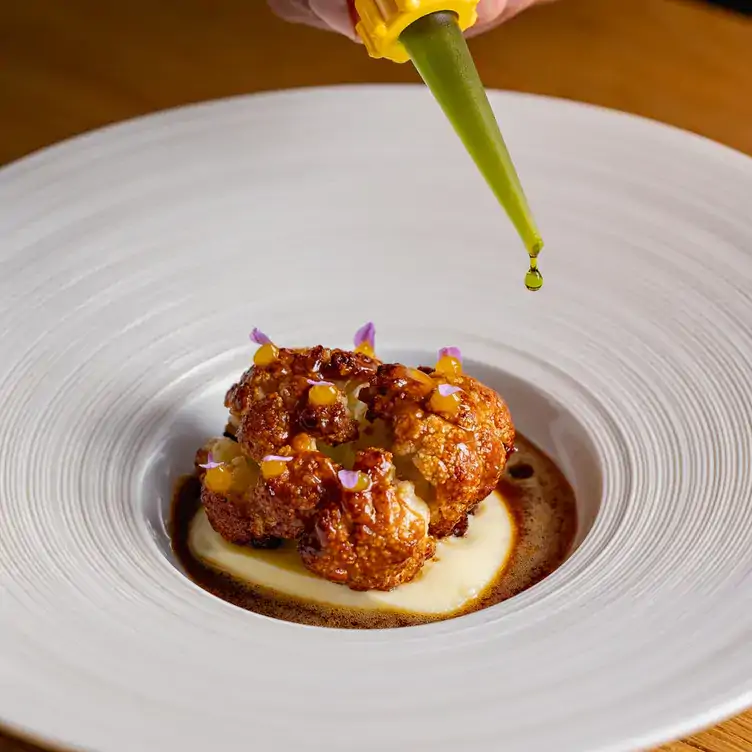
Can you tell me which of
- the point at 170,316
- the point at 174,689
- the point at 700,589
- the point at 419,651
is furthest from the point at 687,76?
the point at 174,689

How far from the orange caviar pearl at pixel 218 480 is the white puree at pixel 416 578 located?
0.23ft

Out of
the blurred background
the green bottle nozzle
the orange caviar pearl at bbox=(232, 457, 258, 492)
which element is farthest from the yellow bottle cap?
the blurred background

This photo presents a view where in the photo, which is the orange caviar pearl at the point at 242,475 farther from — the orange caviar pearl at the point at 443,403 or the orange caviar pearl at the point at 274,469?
the orange caviar pearl at the point at 443,403

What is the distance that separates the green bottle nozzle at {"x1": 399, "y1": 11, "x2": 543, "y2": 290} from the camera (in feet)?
2.91

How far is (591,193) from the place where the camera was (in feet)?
4.59

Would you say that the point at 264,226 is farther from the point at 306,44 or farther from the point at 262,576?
the point at 306,44

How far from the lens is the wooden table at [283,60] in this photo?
170 cm

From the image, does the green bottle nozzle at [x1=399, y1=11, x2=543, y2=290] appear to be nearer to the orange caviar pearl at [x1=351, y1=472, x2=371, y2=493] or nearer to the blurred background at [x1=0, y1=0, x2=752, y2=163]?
the orange caviar pearl at [x1=351, y1=472, x2=371, y2=493]

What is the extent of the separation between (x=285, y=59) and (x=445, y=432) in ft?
3.30

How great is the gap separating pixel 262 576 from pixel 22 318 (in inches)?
16.0

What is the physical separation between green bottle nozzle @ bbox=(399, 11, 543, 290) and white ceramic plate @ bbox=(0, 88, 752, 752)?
308 mm

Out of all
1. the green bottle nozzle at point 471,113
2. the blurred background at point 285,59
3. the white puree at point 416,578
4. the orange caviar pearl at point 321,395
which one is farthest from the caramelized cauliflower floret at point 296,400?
the blurred background at point 285,59

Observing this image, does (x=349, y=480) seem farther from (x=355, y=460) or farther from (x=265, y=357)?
(x=265, y=357)

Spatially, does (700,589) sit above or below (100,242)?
below
